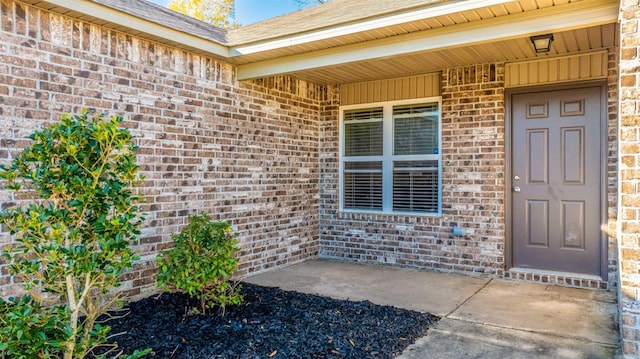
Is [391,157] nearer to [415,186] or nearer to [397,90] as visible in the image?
[415,186]

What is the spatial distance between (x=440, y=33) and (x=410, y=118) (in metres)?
1.97

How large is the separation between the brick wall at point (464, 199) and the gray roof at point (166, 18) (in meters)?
2.91

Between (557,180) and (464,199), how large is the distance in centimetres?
105

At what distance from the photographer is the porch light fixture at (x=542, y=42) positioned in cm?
420

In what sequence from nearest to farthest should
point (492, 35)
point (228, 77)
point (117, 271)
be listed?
1. point (117, 271)
2. point (492, 35)
3. point (228, 77)

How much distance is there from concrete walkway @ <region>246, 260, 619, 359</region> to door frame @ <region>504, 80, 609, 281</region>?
0.40m

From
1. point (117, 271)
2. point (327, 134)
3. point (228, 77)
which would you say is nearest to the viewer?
point (117, 271)

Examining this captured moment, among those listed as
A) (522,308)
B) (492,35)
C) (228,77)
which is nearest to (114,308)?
(228,77)

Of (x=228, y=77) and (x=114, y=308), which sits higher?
(x=228, y=77)

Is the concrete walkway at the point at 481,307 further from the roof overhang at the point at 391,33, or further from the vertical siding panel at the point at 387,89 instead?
the roof overhang at the point at 391,33

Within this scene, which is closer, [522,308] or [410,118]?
[522,308]

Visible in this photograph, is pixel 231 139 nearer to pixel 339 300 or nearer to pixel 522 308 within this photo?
pixel 339 300

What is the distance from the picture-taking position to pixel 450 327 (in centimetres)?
362

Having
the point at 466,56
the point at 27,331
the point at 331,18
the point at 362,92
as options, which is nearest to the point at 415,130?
the point at 362,92
